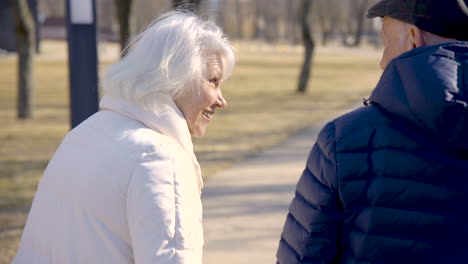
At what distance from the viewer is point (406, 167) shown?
1887 millimetres

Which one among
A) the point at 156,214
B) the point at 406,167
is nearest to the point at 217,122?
the point at 156,214

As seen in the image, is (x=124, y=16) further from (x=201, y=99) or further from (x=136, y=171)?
(x=136, y=171)

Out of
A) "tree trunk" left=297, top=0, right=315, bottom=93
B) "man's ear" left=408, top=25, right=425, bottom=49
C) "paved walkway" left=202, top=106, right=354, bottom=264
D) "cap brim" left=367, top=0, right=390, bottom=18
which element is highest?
"cap brim" left=367, top=0, right=390, bottom=18

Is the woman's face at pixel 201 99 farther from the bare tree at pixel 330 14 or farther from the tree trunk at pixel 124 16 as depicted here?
the bare tree at pixel 330 14

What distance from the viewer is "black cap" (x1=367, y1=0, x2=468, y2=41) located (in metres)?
2.04

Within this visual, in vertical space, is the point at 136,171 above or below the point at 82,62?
above

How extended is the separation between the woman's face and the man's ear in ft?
2.03

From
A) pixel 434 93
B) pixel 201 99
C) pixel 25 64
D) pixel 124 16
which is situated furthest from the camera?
pixel 25 64

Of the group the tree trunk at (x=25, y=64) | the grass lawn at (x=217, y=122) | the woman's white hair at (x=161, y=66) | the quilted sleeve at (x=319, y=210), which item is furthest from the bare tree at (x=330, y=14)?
the quilted sleeve at (x=319, y=210)

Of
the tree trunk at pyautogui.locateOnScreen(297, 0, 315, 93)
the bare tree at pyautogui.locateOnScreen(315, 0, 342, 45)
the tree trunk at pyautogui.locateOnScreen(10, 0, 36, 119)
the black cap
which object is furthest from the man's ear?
the bare tree at pyautogui.locateOnScreen(315, 0, 342, 45)

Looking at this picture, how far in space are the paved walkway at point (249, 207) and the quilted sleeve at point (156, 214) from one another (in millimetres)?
3410

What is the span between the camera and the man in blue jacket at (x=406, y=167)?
1864 millimetres

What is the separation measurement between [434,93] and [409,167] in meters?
0.19

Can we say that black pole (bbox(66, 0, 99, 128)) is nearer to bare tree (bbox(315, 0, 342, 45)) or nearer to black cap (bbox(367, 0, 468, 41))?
black cap (bbox(367, 0, 468, 41))
